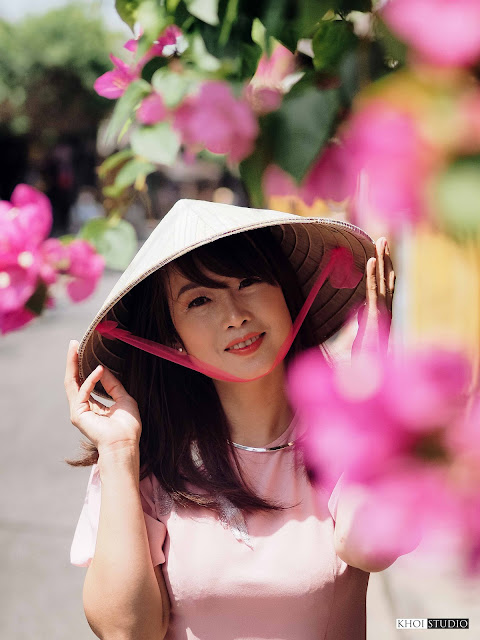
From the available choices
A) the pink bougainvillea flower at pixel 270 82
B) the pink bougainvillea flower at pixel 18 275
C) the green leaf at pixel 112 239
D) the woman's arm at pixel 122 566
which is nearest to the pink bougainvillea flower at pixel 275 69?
the pink bougainvillea flower at pixel 270 82

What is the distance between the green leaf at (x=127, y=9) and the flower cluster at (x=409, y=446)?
2.42 feet

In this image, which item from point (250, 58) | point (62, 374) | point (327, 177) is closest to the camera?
point (327, 177)

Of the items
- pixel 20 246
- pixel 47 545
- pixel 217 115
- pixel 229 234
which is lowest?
pixel 47 545

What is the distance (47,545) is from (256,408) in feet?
8.78

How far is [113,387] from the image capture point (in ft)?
4.66

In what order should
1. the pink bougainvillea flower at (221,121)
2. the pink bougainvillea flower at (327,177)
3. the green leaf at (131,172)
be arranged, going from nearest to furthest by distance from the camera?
the pink bougainvillea flower at (221,121), the pink bougainvillea flower at (327,177), the green leaf at (131,172)

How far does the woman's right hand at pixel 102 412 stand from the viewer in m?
1.31

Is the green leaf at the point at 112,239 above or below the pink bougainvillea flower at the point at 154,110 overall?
below

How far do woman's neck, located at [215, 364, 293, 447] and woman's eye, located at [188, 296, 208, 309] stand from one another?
186 millimetres

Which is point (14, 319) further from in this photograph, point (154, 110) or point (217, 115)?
point (217, 115)

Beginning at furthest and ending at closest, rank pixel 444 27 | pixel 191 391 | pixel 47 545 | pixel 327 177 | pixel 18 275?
pixel 47 545, pixel 191 391, pixel 18 275, pixel 327 177, pixel 444 27

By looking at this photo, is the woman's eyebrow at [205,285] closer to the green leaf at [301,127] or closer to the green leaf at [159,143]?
the green leaf at [159,143]

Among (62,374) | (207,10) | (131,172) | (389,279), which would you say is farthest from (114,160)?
(62,374)

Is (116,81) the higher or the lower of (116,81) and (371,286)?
the higher
